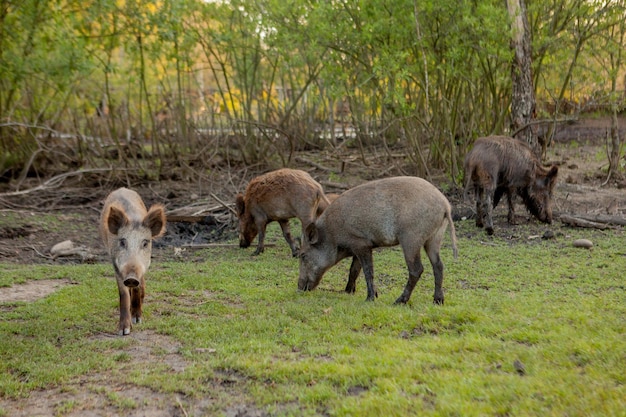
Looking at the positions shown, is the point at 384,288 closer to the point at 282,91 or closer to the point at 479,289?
the point at 479,289

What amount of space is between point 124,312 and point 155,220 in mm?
976

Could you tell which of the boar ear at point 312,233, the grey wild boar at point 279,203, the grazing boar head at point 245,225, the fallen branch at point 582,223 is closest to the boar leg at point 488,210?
the fallen branch at point 582,223

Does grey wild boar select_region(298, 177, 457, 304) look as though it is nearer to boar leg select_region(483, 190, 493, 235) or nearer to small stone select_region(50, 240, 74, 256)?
boar leg select_region(483, 190, 493, 235)

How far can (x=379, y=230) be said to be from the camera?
296 inches

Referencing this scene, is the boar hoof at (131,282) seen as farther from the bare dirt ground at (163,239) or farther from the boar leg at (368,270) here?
the boar leg at (368,270)

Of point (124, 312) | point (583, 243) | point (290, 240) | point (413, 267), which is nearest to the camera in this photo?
point (124, 312)

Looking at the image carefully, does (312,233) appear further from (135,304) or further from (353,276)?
(135,304)

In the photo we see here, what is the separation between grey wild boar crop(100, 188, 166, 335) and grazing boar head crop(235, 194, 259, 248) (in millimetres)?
3724

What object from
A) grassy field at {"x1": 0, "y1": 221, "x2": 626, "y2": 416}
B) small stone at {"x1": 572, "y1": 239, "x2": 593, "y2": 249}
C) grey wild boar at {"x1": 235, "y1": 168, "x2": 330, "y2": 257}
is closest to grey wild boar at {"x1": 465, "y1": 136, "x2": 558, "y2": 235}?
small stone at {"x1": 572, "y1": 239, "x2": 593, "y2": 249}

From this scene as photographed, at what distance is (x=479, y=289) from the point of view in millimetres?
8133

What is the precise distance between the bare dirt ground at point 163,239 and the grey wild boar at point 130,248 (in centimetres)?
38

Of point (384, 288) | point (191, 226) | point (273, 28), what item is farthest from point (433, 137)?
point (384, 288)

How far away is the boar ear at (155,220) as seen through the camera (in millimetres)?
7074

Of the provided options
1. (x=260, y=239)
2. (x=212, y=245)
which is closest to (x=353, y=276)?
(x=260, y=239)
